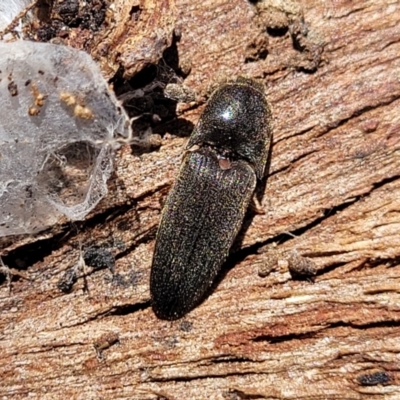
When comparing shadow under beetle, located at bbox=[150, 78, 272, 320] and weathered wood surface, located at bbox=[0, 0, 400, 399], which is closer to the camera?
weathered wood surface, located at bbox=[0, 0, 400, 399]

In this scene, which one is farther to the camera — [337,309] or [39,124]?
[39,124]

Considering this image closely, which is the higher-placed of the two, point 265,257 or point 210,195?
point 210,195

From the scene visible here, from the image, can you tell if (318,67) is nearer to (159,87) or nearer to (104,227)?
(159,87)

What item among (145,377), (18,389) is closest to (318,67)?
(145,377)

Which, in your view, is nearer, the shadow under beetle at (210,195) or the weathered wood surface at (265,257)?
the weathered wood surface at (265,257)
